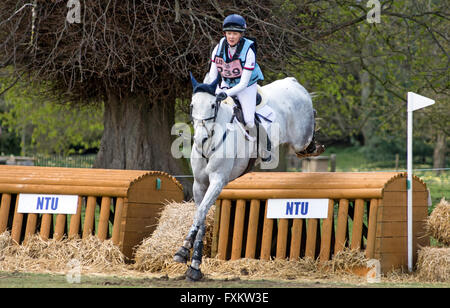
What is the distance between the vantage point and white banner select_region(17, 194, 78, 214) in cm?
855

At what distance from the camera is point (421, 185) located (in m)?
8.05

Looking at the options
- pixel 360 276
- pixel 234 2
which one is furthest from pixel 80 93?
pixel 360 276

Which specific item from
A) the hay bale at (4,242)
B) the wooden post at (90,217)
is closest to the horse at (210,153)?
the wooden post at (90,217)

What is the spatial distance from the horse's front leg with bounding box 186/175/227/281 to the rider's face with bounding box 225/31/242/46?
54.5 inches

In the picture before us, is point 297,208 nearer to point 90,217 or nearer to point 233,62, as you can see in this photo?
point 233,62

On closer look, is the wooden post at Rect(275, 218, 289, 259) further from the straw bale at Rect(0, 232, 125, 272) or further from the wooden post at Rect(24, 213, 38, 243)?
the wooden post at Rect(24, 213, 38, 243)

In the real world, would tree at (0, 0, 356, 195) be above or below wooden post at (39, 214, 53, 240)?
above

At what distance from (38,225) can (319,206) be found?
378 cm

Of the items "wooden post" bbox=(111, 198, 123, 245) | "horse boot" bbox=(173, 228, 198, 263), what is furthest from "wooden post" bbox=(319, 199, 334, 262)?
"wooden post" bbox=(111, 198, 123, 245)

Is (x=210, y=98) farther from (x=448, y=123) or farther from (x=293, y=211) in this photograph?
(x=448, y=123)

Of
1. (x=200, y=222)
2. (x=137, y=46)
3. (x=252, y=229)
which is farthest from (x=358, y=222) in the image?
(x=137, y=46)

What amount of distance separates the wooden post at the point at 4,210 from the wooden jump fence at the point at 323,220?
8.78 feet

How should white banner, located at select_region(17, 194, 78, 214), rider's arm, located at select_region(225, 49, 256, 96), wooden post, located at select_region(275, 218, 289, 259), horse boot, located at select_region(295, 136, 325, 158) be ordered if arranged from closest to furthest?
rider's arm, located at select_region(225, 49, 256, 96) → wooden post, located at select_region(275, 218, 289, 259) → white banner, located at select_region(17, 194, 78, 214) → horse boot, located at select_region(295, 136, 325, 158)
